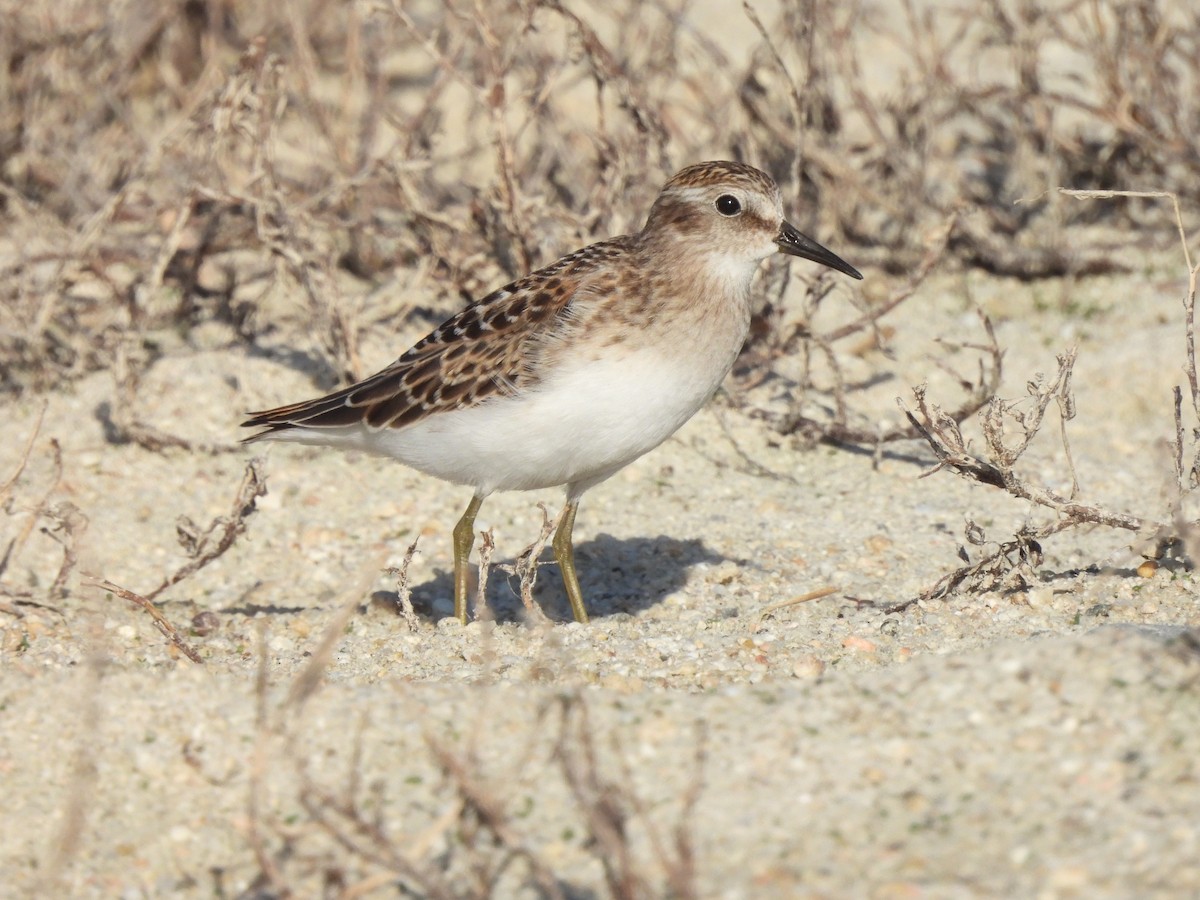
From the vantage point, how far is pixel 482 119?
8984 mm

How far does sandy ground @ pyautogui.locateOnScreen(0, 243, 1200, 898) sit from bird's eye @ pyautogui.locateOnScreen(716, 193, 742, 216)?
3.96 ft

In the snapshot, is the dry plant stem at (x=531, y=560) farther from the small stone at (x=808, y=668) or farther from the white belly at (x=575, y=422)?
the small stone at (x=808, y=668)

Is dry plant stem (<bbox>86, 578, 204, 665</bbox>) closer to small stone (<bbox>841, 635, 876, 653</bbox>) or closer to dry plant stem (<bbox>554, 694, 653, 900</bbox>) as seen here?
small stone (<bbox>841, 635, 876, 653</bbox>)

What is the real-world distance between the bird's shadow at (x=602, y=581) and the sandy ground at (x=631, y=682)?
15 mm

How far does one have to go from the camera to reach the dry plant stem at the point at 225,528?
16.1 ft

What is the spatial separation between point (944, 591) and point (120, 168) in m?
4.96

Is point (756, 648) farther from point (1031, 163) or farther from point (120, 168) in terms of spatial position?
point (120, 168)

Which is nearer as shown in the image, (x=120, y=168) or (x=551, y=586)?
(x=551, y=586)

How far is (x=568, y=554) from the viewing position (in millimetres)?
5121

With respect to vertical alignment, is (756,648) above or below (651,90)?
below

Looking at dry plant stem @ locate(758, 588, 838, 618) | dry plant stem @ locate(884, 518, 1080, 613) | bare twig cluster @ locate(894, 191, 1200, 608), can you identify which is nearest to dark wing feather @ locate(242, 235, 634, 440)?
dry plant stem @ locate(758, 588, 838, 618)

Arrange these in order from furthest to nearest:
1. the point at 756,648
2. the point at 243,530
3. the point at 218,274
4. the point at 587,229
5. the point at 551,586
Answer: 1. the point at 218,274
2. the point at 587,229
3. the point at 551,586
4. the point at 243,530
5. the point at 756,648

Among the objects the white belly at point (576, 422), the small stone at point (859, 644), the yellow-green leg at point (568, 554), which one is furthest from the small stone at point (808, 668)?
the yellow-green leg at point (568, 554)

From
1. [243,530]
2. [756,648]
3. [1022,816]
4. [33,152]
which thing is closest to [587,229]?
[243,530]
